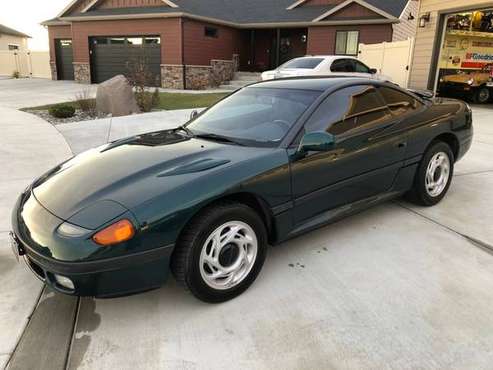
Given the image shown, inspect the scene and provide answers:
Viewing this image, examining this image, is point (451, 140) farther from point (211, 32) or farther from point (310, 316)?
point (211, 32)

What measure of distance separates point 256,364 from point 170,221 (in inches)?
36.9

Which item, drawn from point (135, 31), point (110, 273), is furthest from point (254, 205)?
point (135, 31)

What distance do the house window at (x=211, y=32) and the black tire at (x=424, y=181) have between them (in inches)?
693

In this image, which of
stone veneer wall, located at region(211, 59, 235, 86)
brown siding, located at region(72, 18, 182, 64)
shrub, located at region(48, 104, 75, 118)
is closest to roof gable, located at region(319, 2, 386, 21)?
stone veneer wall, located at region(211, 59, 235, 86)

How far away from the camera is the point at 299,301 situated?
9.29 feet

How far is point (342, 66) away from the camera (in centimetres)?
1363

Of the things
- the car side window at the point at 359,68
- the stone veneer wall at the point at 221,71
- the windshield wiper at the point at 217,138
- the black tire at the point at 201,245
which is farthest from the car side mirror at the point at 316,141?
the stone veneer wall at the point at 221,71

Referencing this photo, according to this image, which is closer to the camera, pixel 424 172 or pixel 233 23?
pixel 424 172

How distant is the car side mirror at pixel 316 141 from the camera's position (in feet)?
→ 9.95

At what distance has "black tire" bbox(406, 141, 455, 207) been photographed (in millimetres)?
4199

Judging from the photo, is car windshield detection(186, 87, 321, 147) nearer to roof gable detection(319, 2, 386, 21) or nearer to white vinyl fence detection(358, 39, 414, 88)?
white vinyl fence detection(358, 39, 414, 88)

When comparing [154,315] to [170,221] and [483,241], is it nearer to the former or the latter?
[170,221]

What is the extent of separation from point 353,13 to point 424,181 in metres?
18.0

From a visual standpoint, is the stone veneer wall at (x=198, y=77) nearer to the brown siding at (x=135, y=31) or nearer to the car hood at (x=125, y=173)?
the brown siding at (x=135, y=31)
